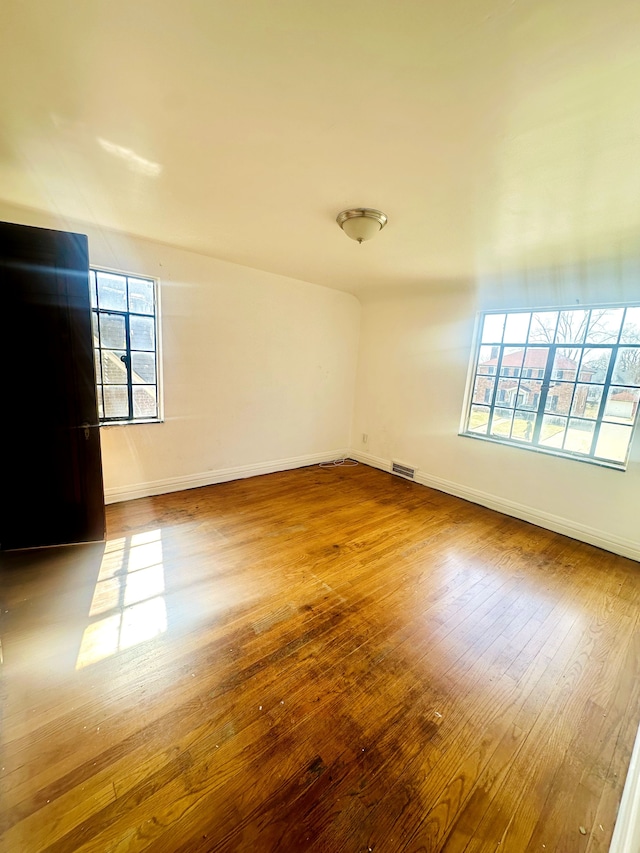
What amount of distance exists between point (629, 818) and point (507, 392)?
310cm

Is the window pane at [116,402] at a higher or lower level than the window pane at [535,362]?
lower

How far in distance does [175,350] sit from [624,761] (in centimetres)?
391

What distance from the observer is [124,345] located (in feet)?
10.2

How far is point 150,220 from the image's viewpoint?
2.51 meters


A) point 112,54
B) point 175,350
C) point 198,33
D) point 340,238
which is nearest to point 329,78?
point 198,33

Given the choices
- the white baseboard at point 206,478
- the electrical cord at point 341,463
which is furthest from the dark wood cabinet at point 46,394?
the electrical cord at point 341,463

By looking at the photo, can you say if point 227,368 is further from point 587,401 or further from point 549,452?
point 587,401

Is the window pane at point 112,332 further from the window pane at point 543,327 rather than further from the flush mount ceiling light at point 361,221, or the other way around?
the window pane at point 543,327

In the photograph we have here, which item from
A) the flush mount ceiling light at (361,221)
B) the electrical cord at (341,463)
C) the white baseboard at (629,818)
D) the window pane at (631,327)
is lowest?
the white baseboard at (629,818)

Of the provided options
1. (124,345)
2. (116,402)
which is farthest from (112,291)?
(116,402)

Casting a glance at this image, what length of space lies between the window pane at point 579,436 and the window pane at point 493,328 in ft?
3.68

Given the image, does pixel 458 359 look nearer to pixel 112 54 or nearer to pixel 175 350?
pixel 175 350

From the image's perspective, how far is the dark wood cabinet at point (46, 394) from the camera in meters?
2.12

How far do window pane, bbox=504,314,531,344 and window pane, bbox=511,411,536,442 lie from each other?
0.75 metres
